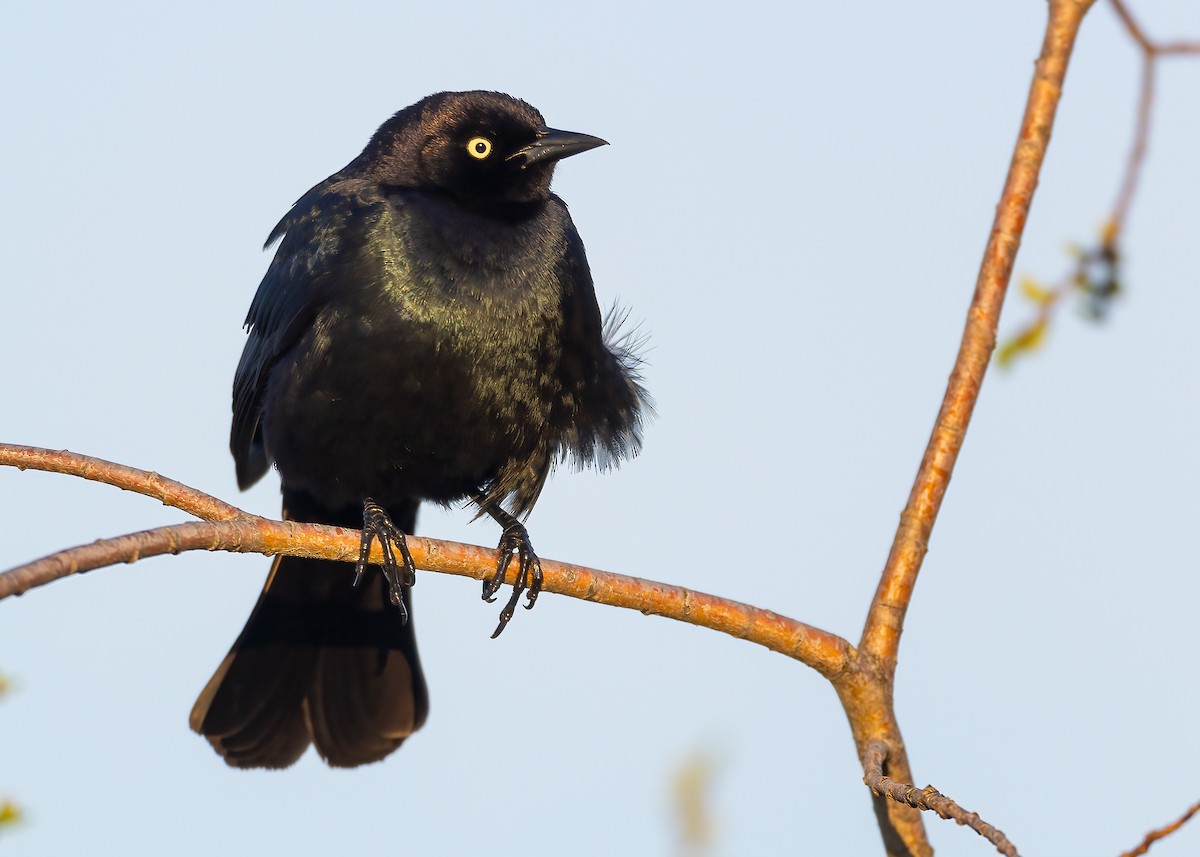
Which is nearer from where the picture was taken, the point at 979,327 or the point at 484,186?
the point at 979,327

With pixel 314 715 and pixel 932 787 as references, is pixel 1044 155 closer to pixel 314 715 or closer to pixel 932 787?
pixel 932 787

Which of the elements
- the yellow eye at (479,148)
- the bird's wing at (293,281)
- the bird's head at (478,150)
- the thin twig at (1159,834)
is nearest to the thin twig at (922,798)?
the thin twig at (1159,834)

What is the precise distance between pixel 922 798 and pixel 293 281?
3.13 m

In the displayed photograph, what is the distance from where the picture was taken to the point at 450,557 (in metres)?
3.67

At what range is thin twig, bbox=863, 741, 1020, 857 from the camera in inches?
101

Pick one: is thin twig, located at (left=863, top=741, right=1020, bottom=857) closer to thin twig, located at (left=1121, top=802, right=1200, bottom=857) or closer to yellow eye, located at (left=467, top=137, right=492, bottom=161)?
thin twig, located at (left=1121, top=802, right=1200, bottom=857)

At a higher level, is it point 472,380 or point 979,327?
→ point 979,327

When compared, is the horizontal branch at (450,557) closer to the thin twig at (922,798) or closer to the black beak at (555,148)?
the thin twig at (922,798)

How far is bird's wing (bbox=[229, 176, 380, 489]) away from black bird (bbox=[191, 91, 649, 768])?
0.04 feet

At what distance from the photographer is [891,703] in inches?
133

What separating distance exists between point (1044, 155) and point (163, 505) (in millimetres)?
2241

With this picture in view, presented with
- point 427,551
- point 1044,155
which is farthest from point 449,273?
point 1044,155

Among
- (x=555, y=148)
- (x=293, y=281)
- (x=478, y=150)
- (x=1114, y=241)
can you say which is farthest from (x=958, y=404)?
(x=293, y=281)

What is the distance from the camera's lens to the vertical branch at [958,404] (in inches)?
133
